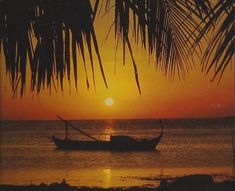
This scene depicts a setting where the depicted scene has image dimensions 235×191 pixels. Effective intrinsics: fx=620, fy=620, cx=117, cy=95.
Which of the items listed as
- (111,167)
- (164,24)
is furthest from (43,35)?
(111,167)

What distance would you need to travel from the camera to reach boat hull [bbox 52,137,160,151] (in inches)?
1550

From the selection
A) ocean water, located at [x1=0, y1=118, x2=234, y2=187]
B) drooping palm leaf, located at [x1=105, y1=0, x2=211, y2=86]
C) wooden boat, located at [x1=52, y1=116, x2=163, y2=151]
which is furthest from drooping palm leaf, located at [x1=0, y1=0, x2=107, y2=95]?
wooden boat, located at [x1=52, y1=116, x2=163, y2=151]

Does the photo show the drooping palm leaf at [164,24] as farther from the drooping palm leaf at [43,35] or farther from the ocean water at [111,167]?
the ocean water at [111,167]

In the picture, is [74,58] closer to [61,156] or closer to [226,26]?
[226,26]

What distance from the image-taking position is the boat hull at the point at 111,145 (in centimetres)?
3938

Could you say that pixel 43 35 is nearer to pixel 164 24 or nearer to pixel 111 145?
pixel 164 24

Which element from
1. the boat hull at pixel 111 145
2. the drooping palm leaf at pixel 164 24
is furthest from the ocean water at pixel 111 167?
the drooping palm leaf at pixel 164 24

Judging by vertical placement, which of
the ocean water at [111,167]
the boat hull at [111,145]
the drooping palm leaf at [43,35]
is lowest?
the ocean water at [111,167]

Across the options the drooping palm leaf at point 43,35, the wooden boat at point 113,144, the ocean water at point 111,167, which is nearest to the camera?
the drooping palm leaf at point 43,35

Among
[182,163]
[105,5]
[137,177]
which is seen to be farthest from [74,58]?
[182,163]

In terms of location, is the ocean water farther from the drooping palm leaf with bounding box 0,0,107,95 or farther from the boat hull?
the drooping palm leaf with bounding box 0,0,107,95

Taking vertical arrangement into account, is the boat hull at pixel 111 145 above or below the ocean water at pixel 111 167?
above

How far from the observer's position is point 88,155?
38.5 meters

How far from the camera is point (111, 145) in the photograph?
40000mm
